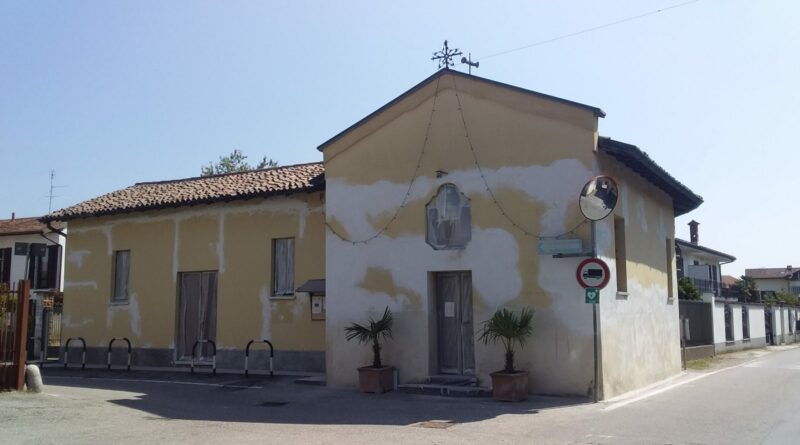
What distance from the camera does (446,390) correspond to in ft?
43.8

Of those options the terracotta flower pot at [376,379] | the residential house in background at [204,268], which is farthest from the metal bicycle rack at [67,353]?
the terracotta flower pot at [376,379]

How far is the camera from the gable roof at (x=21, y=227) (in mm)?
30984

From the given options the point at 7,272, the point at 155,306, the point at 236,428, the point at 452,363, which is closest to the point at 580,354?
the point at 452,363

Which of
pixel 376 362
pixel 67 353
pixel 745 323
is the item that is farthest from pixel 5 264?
pixel 745 323

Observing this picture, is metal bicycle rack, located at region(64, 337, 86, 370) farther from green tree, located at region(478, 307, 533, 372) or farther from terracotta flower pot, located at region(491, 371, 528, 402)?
terracotta flower pot, located at region(491, 371, 528, 402)

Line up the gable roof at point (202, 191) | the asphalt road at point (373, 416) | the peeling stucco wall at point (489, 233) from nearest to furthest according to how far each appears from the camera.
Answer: the asphalt road at point (373, 416) → the peeling stucco wall at point (489, 233) → the gable roof at point (202, 191)

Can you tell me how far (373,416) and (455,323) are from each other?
3.57 m

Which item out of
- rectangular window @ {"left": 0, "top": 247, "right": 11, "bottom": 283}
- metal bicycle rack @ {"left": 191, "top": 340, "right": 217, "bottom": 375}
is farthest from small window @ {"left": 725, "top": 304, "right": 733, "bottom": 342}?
rectangular window @ {"left": 0, "top": 247, "right": 11, "bottom": 283}

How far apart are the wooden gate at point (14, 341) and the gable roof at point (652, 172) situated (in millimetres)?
11255

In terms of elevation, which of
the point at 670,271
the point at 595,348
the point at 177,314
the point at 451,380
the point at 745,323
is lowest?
the point at 451,380

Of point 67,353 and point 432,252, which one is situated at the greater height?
point 432,252

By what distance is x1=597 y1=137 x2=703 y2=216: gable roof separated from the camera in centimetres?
1312

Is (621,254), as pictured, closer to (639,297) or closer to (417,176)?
(639,297)

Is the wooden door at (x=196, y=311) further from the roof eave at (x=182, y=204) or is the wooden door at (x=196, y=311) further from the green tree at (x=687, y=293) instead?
the green tree at (x=687, y=293)
